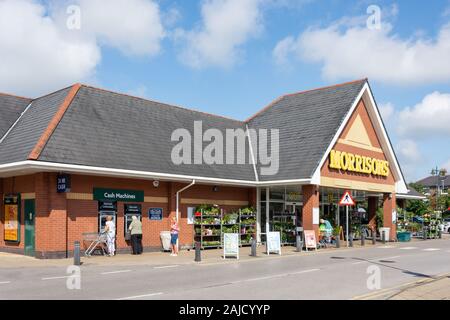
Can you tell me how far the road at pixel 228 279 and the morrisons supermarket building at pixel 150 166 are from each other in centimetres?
413

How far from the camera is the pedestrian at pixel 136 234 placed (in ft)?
72.3

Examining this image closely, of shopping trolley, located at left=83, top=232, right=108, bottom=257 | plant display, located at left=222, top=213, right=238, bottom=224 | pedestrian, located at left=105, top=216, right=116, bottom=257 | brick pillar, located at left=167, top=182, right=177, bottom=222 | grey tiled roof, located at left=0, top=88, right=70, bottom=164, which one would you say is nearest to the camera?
grey tiled roof, located at left=0, top=88, right=70, bottom=164

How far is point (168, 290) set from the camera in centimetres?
1215

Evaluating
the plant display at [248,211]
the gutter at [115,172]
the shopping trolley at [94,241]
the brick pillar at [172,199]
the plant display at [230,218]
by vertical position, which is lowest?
the shopping trolley at [94,241]

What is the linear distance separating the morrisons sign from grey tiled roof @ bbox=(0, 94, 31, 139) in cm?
1585

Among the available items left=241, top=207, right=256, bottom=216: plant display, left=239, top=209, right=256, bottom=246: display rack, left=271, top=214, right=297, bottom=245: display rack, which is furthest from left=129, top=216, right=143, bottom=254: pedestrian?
left=271, top=214, right=297, bottom=245: display rack

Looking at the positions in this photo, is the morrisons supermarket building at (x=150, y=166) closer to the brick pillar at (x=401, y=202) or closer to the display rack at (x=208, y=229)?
the display rack at (x=208, y=229)

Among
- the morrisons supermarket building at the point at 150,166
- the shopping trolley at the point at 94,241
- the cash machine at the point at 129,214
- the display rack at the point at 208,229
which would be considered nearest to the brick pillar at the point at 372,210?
the morrisons supermarket building at the point at 150,166

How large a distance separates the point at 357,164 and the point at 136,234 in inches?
577

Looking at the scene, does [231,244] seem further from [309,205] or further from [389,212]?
[389,212]

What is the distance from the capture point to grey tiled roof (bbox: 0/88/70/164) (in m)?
20.5

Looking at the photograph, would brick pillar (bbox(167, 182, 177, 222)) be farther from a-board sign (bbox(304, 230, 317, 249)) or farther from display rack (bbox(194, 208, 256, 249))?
a-board sign (bbox(304, 230, 317, 249))

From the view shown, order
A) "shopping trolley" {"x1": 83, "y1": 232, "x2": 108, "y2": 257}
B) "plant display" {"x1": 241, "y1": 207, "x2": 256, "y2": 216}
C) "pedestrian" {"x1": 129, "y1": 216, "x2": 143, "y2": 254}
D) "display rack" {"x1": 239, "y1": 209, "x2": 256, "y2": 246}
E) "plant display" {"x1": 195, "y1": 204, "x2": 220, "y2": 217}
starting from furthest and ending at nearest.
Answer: "plant display" {"x1": 241, "y1": 207, "x2": 256, "y2": 216} → "display rack" {"x1": 239, "y1": 209, "x2": 256, "y2": 246} → "plant display" {"x1": 195, "y1": 204, "x2": 220, "y2": 217} → "pedestrian" {"x1": 129, "y1": 216, "x2": 143, "y2": 254} → "shopping trolley" {"x1": 83, "y1": 232, "x2": 108, "y2": 257}
